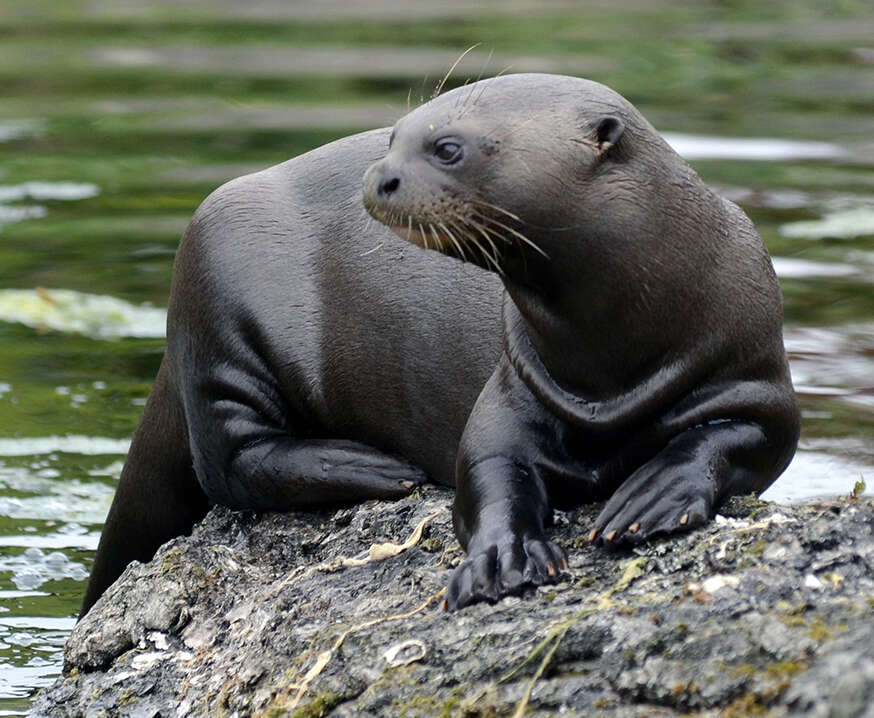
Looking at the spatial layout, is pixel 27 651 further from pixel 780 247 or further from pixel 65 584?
pixel 780 247

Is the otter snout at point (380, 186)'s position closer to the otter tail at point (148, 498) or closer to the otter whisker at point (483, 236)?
the otter whisker at point (483, 236)

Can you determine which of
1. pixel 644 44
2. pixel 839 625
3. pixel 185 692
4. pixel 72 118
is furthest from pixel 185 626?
pixel 644 44

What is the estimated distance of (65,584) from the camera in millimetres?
5418

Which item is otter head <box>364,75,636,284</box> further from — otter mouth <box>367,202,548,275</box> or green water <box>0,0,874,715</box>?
green water <box>0,0,874,715</box>

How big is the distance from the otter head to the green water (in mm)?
1752

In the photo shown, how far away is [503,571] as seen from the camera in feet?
11.2

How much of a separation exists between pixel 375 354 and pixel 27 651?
4.08 ft

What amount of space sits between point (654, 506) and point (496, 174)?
709 mm

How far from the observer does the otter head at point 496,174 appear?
352 cm

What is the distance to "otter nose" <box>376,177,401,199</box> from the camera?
3.53 meters

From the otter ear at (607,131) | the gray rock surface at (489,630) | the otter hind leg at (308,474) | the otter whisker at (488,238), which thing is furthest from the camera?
the otter hind leg at (308,474)

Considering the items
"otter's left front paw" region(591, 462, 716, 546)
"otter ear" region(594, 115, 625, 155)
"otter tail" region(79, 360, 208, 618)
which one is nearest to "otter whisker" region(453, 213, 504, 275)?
"otter ear" region(594, 115, 625, 155)

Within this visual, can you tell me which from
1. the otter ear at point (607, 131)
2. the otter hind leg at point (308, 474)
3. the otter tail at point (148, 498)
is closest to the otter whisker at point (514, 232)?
the otter ear at point (607, 131)

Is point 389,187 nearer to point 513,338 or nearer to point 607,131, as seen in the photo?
point 607,131
